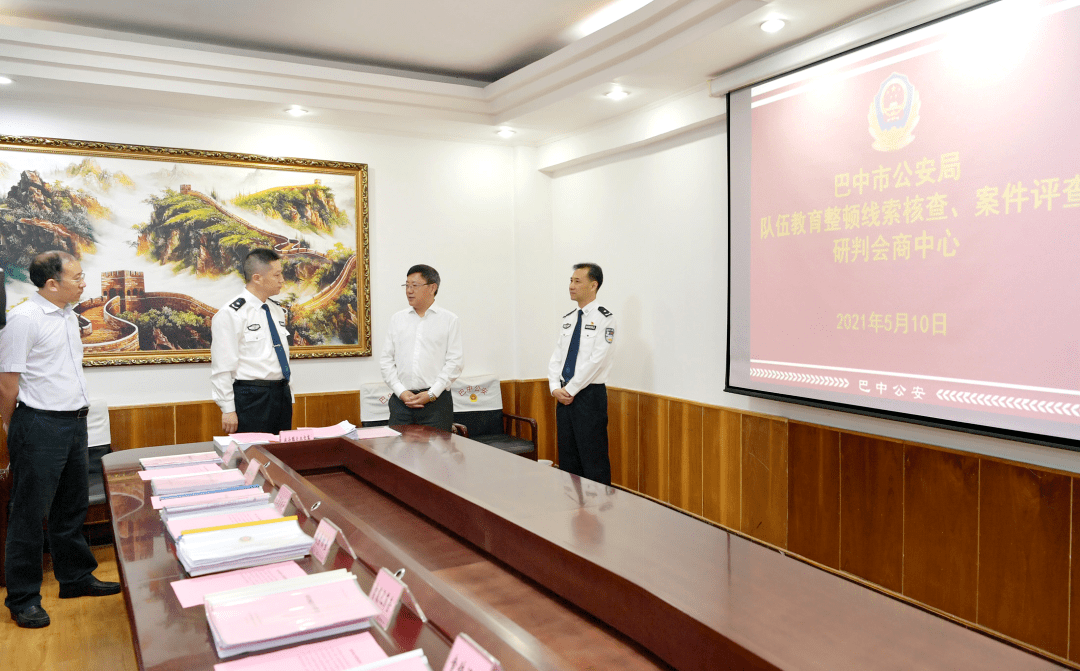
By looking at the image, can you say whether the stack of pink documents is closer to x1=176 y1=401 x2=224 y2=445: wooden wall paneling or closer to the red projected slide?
the red projected slide

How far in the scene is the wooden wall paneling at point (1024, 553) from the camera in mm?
2734

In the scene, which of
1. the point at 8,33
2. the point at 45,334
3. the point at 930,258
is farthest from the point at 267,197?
the point at 930,258

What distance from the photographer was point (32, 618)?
3227mm

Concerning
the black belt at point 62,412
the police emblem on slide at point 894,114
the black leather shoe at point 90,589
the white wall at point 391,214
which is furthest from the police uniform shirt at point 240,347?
the police emblem on slide at point 894,114

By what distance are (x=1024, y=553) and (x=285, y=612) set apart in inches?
111

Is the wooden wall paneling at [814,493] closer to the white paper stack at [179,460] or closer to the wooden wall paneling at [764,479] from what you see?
the wooden wall paneling at [764,479]

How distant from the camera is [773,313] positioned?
12.8 feet

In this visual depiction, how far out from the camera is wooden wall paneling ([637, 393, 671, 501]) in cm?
489

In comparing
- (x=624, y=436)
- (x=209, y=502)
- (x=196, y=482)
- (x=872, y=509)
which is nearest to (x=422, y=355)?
(x=624, y=436)

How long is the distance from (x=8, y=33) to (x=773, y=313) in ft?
14.1

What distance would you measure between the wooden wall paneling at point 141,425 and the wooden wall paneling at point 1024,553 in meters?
4.60

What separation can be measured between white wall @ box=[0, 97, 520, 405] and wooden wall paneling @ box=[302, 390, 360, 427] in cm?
7

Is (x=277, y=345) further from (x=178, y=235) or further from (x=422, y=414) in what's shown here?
(x=178, y=235)

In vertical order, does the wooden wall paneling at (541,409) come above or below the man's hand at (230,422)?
below
